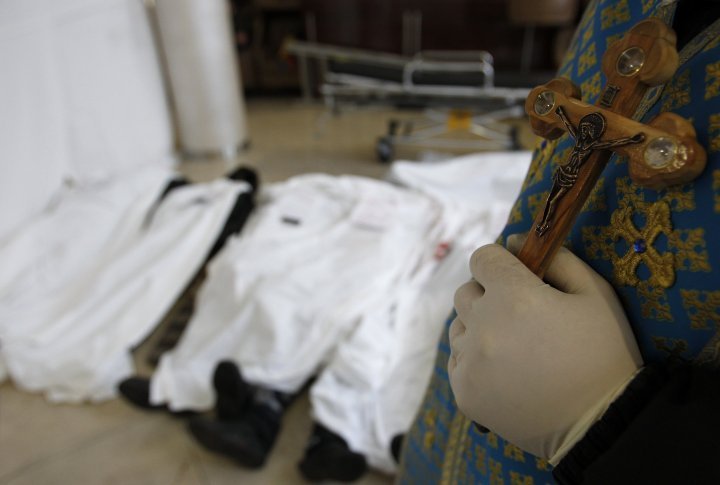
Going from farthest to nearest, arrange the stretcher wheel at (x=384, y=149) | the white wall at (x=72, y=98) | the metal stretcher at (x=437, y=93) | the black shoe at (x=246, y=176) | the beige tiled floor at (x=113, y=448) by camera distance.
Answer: the stretcher wheel at (x=384, y=149) < the metal stretcher at (x=437, y=93) < the black shoe at (x=246, y=176) < the white wall at (x=72, y=98) < the beige tiled floor at (x=113, y=448)

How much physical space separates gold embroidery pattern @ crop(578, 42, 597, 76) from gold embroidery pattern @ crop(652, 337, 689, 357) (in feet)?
0.81

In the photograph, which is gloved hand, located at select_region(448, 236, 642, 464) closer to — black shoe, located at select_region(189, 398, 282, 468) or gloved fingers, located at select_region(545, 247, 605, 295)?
gloved fingers, located at select_region(545, 247, 605, 295)

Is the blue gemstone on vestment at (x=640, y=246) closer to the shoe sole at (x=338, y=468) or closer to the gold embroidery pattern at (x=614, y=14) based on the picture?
the gold embroidery pattern at (x=614, y=14)

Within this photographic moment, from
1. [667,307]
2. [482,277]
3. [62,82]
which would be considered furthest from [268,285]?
[62,82]

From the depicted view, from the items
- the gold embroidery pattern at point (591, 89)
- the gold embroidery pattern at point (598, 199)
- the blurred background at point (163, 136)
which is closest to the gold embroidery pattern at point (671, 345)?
the gold embroidery pattern at point (598, 199)

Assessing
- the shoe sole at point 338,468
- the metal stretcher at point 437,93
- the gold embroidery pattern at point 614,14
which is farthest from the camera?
the metal stretcher at point 437,93

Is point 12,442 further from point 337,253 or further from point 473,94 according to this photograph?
point 473,94

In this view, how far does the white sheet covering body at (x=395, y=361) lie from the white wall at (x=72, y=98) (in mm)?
1462

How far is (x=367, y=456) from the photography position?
4.09 ft

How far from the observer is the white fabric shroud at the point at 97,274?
5.00ft

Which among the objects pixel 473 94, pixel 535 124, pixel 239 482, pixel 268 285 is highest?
pixel 535 124

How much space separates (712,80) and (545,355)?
208mm

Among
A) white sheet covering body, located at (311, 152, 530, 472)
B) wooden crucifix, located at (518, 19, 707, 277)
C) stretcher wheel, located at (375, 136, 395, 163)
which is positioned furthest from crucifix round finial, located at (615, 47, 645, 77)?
stretcher wheel, located at (375, 136, 395, 163)

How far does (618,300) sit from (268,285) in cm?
119
